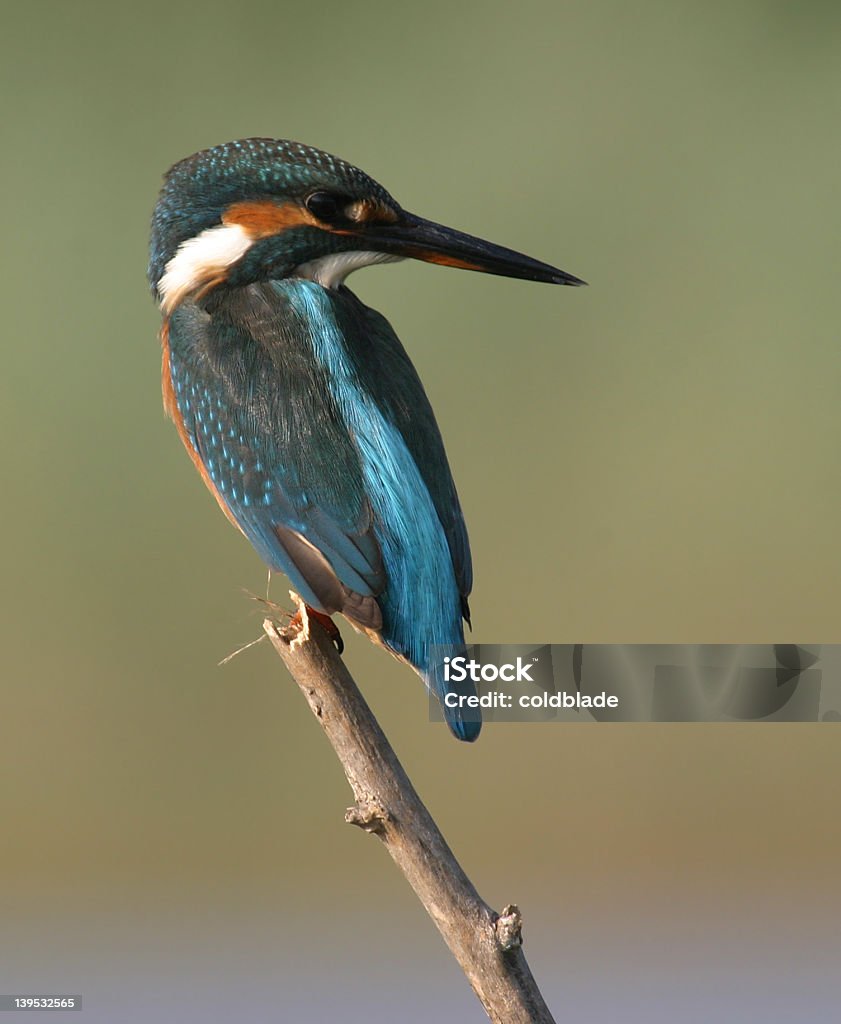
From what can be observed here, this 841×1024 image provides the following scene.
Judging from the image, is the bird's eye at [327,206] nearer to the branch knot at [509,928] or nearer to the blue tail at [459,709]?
the blue tail at [459,709]

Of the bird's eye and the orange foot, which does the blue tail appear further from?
the bird's eye

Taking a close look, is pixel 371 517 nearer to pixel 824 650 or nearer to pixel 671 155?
pixel 824 650

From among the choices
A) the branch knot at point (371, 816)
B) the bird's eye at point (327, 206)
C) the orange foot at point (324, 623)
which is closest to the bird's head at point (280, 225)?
the bird's eye at point (327, 206)

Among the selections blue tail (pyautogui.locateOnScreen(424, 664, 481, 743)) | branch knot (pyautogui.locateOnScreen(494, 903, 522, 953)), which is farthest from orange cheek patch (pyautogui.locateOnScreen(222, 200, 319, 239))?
branch knot (pyautogui.locateOnScreen(494, 903, 522, 953))

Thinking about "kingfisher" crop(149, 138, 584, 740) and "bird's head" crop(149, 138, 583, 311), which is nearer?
"kingfisher" crop(149, 138, 584, 740)

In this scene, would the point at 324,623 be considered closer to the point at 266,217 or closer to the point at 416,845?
the point at 416,845

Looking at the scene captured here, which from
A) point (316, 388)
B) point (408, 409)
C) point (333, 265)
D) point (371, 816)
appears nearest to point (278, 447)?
point (316, 388)

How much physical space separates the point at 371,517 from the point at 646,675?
518 millimetres

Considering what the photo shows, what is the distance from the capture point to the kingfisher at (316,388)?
176 centimetres

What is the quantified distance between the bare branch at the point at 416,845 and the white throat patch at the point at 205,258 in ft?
1.81

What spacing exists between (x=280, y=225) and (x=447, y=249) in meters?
0.23

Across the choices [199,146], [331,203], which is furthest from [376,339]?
[199,146]

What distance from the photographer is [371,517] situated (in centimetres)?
177

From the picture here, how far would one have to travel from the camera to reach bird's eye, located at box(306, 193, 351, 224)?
6.26 feet
